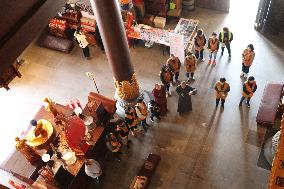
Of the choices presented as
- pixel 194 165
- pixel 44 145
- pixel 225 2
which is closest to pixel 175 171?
pixel 194 165

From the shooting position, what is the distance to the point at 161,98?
11.3m

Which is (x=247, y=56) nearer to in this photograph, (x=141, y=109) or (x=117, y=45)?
(x=141, y=109)

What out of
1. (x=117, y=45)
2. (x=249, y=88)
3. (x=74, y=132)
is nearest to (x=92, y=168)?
(x=74, y=132)

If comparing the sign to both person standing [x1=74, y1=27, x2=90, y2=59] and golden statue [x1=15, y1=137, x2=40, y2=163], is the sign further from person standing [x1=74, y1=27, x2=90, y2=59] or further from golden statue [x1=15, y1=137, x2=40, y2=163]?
golden statue [x1=15, y1=137, x2=40, y2=163]

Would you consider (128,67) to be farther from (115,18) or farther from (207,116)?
(207,116)

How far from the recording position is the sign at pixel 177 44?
12.5 metres

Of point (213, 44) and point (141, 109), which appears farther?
point (213, 44)

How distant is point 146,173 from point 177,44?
480cm

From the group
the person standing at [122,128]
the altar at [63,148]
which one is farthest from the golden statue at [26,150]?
the person standing at [122,128]

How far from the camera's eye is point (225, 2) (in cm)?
1494

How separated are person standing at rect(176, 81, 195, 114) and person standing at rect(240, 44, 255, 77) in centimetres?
208

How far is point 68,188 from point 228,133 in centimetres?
524

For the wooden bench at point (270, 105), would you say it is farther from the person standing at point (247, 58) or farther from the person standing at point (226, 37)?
the person standing at point (226, 37)

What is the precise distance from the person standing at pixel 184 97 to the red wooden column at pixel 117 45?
4.79 feet
